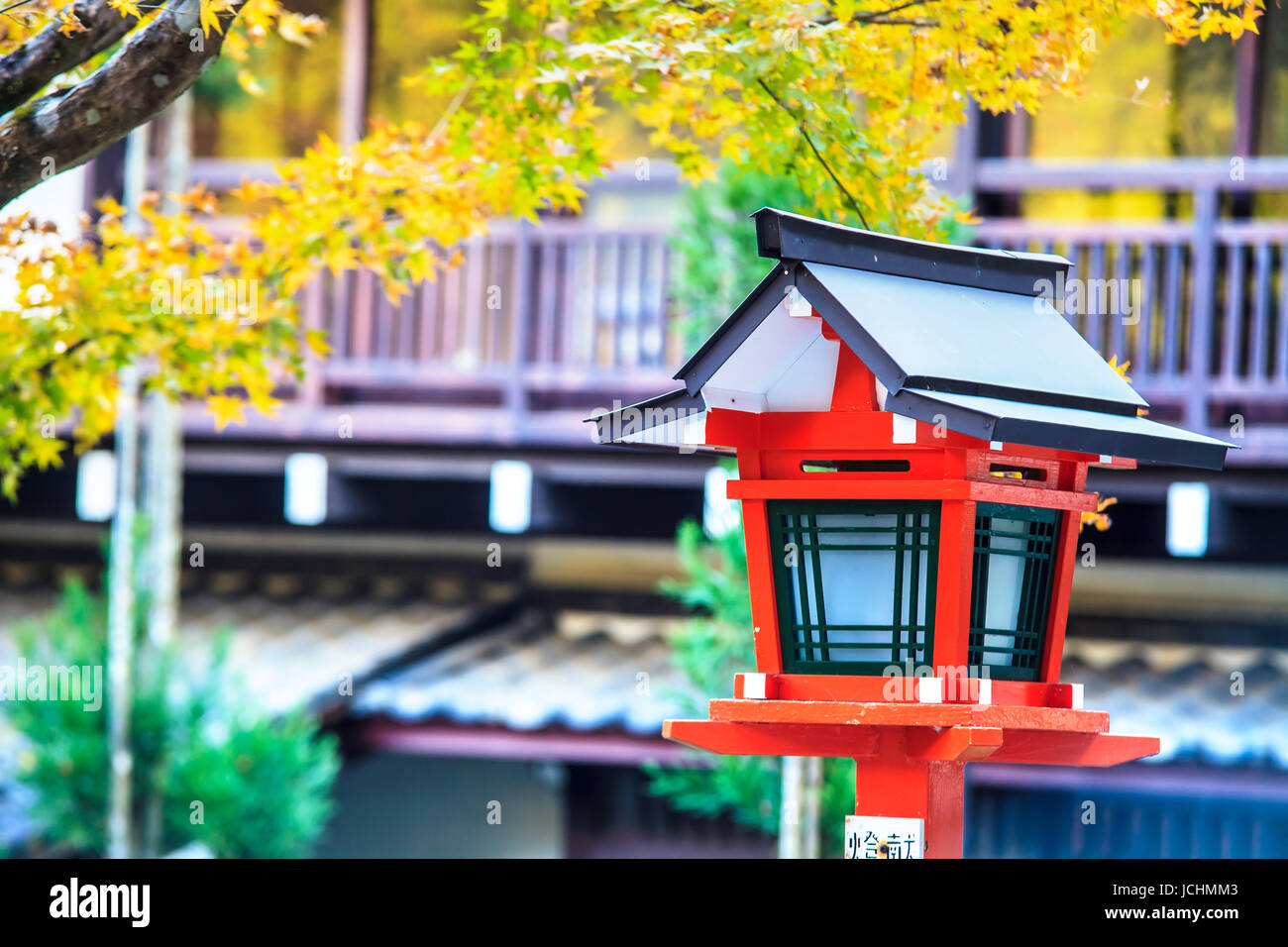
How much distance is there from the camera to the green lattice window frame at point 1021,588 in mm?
3074

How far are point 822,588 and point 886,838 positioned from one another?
0.52 m

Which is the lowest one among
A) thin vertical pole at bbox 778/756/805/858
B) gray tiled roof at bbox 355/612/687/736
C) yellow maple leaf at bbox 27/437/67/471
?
thin vertical pole at bbox 778/756/805/858

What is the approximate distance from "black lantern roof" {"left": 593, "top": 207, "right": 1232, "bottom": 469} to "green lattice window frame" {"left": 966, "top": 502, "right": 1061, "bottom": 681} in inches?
10.2

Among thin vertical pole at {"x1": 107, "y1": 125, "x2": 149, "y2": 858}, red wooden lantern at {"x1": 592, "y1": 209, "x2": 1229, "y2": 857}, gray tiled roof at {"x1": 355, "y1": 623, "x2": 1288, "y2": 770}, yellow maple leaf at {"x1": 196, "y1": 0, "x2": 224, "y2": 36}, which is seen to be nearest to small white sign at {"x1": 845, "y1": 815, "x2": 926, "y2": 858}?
red wooden lantern at {"x1": 592, "y1": 209, "x2": 1229, "y2": 857}

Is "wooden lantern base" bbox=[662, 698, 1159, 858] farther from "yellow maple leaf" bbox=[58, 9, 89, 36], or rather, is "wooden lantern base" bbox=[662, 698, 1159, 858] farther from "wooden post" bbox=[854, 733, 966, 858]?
"yellow maple leaf" bbox=[58, 9, 89, 36]

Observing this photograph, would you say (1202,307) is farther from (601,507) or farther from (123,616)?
(123,616)

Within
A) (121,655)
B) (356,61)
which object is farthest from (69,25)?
(356,61)

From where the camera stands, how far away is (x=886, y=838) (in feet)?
9.95

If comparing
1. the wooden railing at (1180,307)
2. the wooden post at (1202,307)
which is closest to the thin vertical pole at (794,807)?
the wooden railing at (1180,307)

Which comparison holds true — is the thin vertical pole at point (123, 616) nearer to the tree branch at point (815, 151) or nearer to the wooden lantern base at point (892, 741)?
the tree branch at point (815, 151)

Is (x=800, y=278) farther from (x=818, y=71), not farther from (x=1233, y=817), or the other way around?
(x=1233, y=817)

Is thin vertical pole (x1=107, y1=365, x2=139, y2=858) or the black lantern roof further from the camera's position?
thin vertical pole (x1=107, y1=365, x2=139, y2=858)

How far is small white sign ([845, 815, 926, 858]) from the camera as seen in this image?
300 centimetres

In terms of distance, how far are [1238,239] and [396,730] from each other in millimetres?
4703
